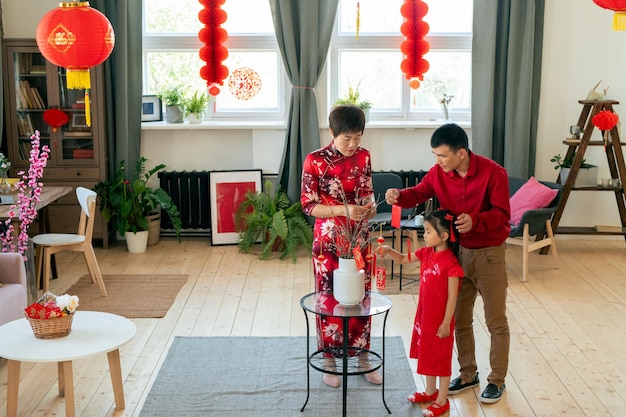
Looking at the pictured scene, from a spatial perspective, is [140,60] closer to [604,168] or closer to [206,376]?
[206,376]

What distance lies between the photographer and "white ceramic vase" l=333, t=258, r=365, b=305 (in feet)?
12.6

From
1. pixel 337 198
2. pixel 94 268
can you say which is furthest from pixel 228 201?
pixel 337 198

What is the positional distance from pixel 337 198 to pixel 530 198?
2928 mm

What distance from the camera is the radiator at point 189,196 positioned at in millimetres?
7574

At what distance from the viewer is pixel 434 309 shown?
3877 mm

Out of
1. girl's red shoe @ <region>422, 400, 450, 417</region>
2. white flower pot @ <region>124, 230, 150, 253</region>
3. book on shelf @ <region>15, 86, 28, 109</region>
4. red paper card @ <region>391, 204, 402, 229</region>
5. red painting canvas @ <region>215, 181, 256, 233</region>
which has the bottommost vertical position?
girl's red shoe @ <region>422, 400, 450, 417</region>

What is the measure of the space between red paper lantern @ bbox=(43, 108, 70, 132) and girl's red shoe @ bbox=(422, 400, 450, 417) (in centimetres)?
449

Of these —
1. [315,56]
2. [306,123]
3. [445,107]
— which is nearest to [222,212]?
[306,123]

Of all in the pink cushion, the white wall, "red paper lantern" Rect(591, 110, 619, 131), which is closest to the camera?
the pink cushion

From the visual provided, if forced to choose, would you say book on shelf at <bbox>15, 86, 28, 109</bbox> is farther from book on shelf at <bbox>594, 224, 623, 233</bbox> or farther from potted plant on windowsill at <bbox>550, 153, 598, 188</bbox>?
book on shelf at <bbox>594, 224, 623, 233</bbox>

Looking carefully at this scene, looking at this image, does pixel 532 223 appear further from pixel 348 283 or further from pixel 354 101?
pixel 348 283

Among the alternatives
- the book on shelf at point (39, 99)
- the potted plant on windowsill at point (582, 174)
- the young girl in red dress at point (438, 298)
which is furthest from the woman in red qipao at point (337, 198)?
the book on shelf at point (39, 99)

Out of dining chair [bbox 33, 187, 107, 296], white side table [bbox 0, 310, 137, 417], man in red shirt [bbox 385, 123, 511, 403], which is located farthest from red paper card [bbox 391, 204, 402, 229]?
dining chair [bbox 33, 187, 107, 296]

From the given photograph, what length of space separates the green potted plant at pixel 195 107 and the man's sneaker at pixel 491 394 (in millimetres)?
4212
